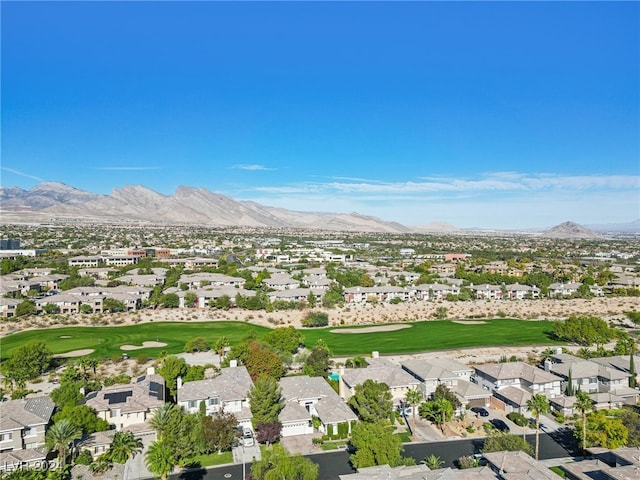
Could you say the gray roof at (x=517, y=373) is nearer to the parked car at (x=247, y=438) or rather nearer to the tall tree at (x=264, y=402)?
the tall tree at (x=264, y=402)

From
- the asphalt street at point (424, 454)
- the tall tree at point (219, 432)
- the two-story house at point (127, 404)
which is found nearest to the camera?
the asphalt street at point (424, 454)

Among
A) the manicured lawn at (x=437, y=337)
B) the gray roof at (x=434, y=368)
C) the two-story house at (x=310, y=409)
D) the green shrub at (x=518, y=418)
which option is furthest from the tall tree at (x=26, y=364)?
the green shrub at (x=518, y=418)

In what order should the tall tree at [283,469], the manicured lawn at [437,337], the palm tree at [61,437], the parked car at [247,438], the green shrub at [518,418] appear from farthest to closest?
the manicured lawn at [437,337]
the green shrub at [518,418]
the parked car at [247,438]
the palm tree at [61,437]
the tall tree at [283,469]

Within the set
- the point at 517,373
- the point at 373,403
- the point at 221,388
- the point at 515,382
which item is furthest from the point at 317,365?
the point at 517,373

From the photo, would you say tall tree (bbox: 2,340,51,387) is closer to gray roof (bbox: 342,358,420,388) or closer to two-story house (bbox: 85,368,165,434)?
two-story house (bbox: 85,368,165,434)

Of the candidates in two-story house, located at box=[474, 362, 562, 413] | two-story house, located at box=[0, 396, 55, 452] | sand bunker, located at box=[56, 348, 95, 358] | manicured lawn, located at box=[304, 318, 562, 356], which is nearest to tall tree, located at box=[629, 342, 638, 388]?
two-story house, located at box=[474, 362, 562, 413]
